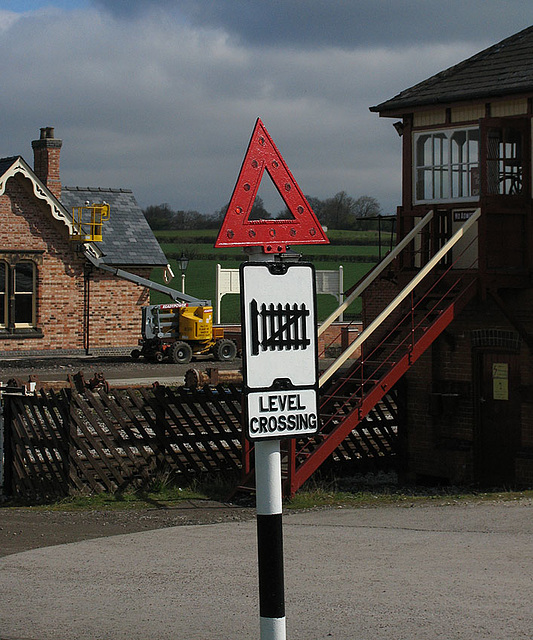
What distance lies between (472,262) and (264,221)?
1214cm

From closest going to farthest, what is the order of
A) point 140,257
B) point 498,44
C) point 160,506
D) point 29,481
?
point 160,506 → point 29,481 → point 498,44 → point 140,257

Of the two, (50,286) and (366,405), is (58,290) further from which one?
(366,405)

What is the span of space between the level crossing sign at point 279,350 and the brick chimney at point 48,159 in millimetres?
37402

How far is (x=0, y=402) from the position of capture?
1545 cm

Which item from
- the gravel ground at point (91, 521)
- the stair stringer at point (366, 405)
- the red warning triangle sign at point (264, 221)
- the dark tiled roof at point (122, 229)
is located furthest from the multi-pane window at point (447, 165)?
the dark tiled roof at point (122, 229)

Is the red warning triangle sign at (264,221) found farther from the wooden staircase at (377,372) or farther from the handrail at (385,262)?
the handrail at (385,262)

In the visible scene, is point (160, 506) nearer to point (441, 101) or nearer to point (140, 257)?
point (441, 101)

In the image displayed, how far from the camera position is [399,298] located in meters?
14.6

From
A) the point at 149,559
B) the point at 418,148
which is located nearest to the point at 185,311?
the point at 418,148

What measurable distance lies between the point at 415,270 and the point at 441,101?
2.78 meters

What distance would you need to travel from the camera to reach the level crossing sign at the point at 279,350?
4426 mm

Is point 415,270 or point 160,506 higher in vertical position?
point 415,270

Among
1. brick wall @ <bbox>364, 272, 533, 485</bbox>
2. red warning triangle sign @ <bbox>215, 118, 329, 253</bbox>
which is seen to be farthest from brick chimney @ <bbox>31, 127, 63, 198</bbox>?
red warning triangle sign @ <bbox>215, 118, 329, 253</bbox>

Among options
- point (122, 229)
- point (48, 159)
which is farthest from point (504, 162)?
point (48, 159)
